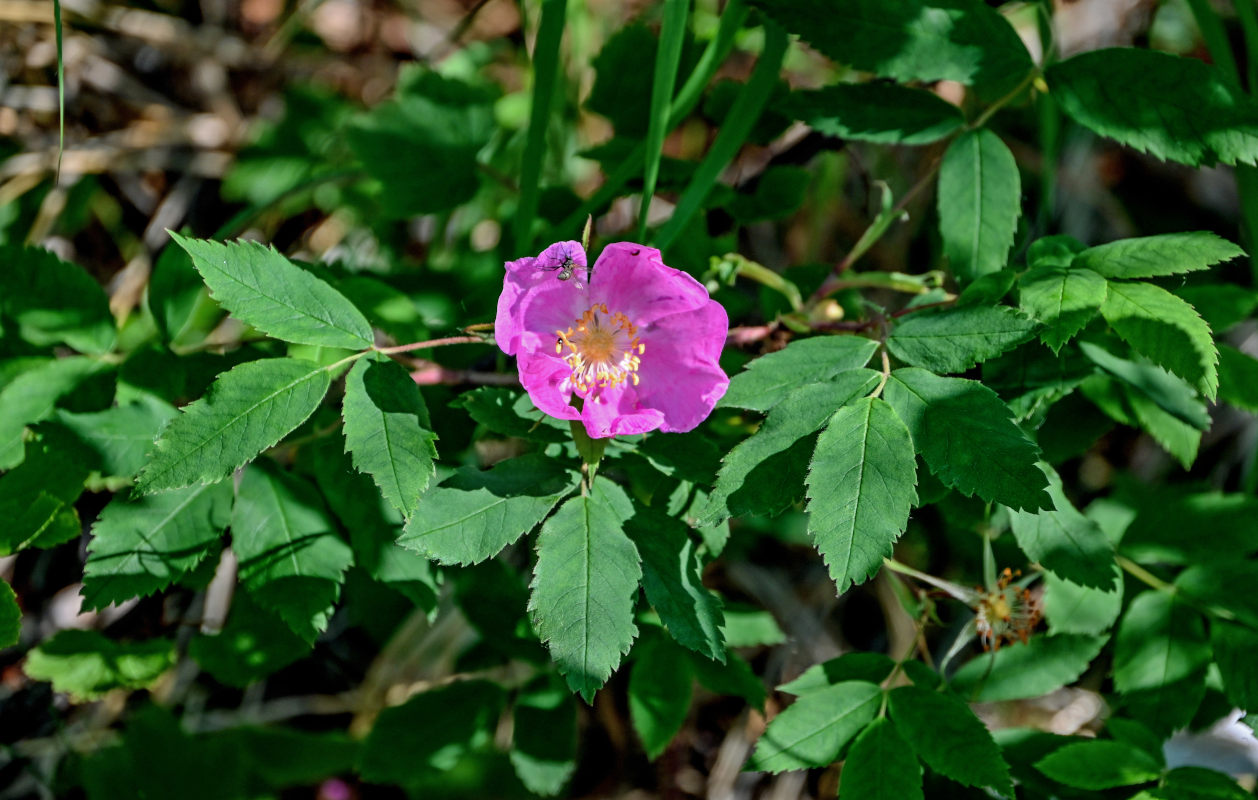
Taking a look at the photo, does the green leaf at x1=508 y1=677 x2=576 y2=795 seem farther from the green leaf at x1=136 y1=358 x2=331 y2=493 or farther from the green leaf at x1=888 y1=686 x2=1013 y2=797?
the green leaf at x1=136 y1=358 x2=331 y2=493

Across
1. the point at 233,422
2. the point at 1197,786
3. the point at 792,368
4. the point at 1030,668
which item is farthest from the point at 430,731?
the point at 1197,786

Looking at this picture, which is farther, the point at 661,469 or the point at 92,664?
the point at 92,664

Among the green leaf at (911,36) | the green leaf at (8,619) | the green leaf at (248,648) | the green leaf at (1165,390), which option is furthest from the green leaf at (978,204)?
the green leaf at (8,619)

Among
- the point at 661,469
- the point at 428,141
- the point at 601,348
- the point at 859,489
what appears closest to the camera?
the point at 859,489

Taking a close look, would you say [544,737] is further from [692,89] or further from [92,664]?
[692,89]

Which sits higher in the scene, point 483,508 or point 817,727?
point 483,508

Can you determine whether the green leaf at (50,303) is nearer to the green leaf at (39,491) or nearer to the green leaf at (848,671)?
the green leaf at (39,491)
